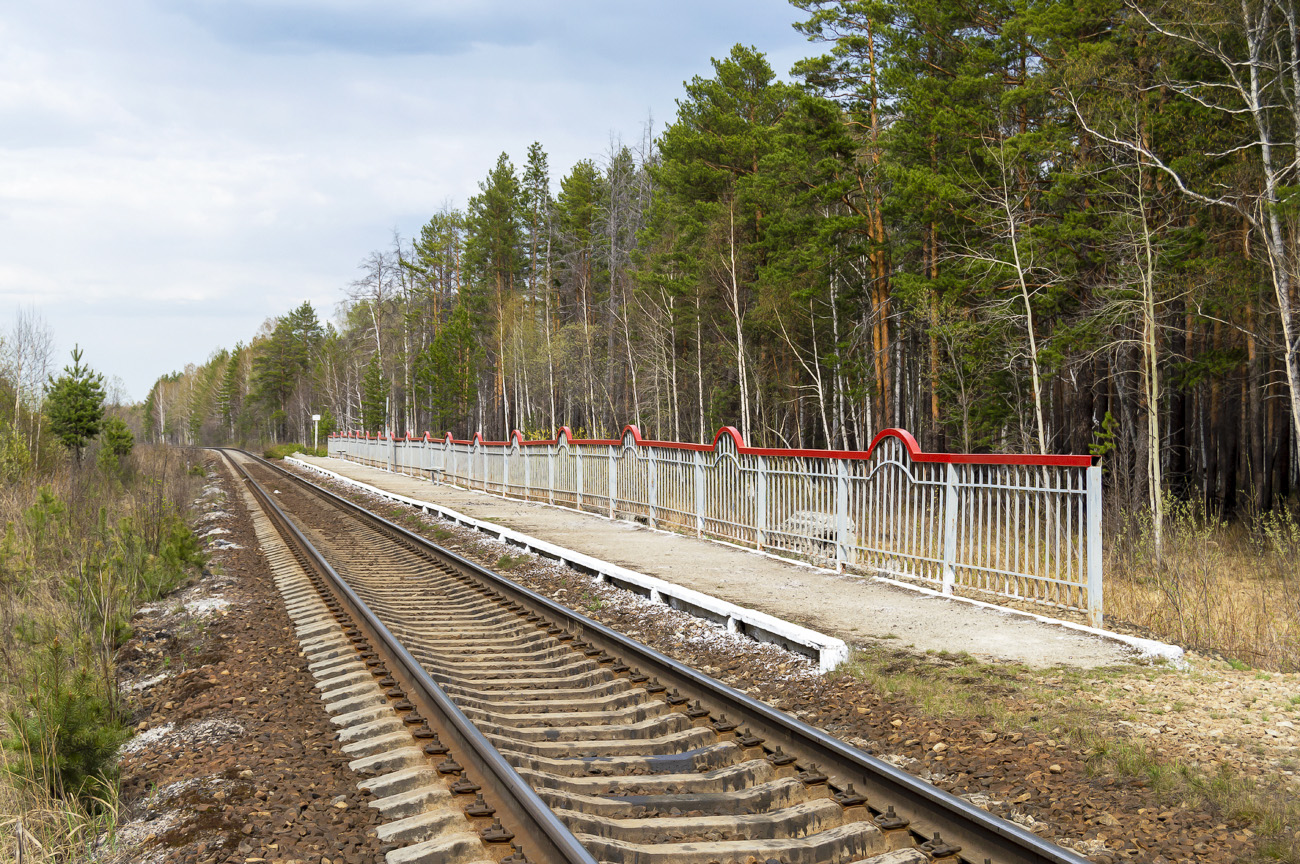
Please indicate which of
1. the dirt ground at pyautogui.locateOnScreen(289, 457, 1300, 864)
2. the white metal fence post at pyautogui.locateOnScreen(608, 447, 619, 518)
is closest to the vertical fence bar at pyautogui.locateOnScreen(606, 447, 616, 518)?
the white metal fence post at pyautogui.locateOnScreen(608, 447, 619, 518)

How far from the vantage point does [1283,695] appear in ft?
19.4

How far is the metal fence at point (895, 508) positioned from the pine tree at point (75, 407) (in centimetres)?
2378

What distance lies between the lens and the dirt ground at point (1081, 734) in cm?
395

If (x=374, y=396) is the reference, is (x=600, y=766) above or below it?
below

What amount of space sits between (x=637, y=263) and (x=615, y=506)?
2978cm

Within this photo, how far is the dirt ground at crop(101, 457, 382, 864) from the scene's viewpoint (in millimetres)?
3932

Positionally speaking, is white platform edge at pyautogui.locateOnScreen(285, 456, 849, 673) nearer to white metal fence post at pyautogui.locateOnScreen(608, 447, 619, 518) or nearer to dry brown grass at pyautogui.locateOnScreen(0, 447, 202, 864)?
white metal fence post at pyautogui.locateOnScreen(608, 447, 619, 518)

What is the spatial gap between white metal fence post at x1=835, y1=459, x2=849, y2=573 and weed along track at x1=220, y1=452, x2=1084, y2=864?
4.37 meters

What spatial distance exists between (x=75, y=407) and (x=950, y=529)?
3295 cm

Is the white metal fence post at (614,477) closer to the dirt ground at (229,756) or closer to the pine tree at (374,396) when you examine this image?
the dirt ground at (229,756)

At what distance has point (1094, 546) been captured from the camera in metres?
7.91

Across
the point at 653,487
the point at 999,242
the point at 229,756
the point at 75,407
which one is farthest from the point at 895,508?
the point at 75,407

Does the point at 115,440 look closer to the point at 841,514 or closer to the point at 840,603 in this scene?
the point at 841,514

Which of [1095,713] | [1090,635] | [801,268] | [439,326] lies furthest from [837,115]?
[439,326]
